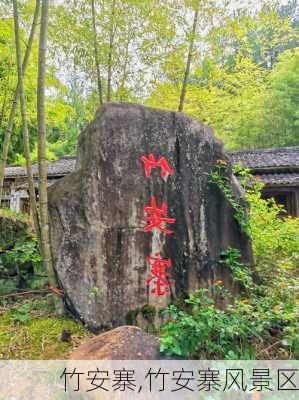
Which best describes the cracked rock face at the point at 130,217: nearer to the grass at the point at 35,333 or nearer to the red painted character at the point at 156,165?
the red painted character at the point at 156,165

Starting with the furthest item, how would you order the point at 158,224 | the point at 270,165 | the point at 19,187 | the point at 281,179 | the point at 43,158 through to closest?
the point at 19,187, the point at 270,165, the point at 281,179, the point at 158,224, the point at 43,158

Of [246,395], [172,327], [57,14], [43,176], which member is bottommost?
[246,395]

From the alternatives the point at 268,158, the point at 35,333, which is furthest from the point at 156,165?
the point at 268,158

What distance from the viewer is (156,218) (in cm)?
323

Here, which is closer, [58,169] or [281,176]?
[281,176]

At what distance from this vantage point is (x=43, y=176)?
3082 mm

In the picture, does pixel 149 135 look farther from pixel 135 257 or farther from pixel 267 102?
pixel 267 102

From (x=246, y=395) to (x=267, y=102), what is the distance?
46.2 ft

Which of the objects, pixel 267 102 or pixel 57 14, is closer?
pixel 57 14

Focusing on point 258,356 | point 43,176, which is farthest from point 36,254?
point 258,356

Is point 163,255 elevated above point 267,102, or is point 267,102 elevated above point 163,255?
point 267,102

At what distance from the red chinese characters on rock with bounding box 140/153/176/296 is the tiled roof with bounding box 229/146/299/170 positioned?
645 centimetres

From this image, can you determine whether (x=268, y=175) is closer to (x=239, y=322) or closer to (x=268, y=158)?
(x=268, y=158)

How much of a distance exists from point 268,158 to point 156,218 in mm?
8472
